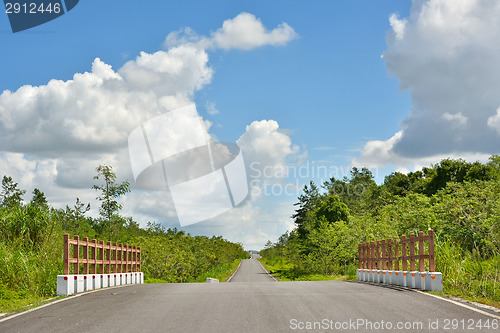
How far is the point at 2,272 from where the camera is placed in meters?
15.8

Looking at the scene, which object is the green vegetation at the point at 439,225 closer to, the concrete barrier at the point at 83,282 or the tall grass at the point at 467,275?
the tall grass at the point at 467,275

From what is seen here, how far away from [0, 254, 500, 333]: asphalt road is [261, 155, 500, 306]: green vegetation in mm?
2536

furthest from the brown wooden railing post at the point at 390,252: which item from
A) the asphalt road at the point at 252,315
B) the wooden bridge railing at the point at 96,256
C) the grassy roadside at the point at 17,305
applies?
the grassy roadside at the point at 17,305

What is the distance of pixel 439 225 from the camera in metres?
23.0

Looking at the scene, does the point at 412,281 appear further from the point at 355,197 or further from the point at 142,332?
the point at 355,197

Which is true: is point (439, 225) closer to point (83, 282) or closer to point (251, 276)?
point (83, 282)

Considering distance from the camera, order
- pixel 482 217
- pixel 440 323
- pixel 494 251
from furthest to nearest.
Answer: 1. pixel 482 217
2. pixel 494 251
3. pixel 440 323

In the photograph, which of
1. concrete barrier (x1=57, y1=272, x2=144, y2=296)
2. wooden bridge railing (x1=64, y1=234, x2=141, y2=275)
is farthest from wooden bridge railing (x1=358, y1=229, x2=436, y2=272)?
wooden bridge railing (x1=64, y1=234, x2=141, y2=275)

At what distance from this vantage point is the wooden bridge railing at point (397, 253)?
14.8m

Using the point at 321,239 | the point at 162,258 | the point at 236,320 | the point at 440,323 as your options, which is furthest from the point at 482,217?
the point at 321,239

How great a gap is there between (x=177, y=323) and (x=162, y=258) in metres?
34.3

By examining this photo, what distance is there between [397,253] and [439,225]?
5.86m

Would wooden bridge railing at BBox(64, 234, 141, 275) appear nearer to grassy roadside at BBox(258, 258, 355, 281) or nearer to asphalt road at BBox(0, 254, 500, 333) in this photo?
asphalt road at BBox(0, 254, 500, 333)

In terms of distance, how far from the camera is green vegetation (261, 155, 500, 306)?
15250mm
